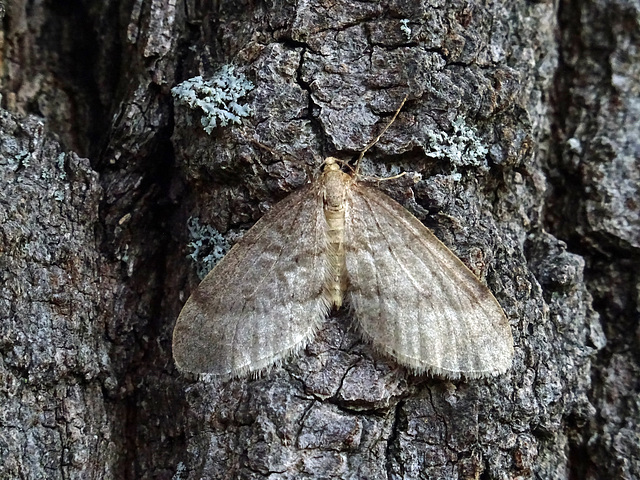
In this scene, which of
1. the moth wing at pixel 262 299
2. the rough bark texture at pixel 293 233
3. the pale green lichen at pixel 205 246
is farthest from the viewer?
the pale green lichen at pixel 205 246

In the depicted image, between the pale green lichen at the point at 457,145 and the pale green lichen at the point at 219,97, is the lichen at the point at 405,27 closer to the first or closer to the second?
the pale green lichen at the point at 457,145

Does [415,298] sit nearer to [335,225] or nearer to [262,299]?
[335,225]

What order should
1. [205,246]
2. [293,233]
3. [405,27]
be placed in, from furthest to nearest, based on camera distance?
[293,233] → [205,246] → [405,27]

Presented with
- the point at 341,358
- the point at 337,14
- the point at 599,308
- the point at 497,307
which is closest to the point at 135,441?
the point at 341,358

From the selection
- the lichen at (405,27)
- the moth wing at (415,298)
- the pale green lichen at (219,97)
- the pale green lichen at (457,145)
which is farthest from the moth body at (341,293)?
the lichen at (405,27)

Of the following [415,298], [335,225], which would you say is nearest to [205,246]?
[335,225]
